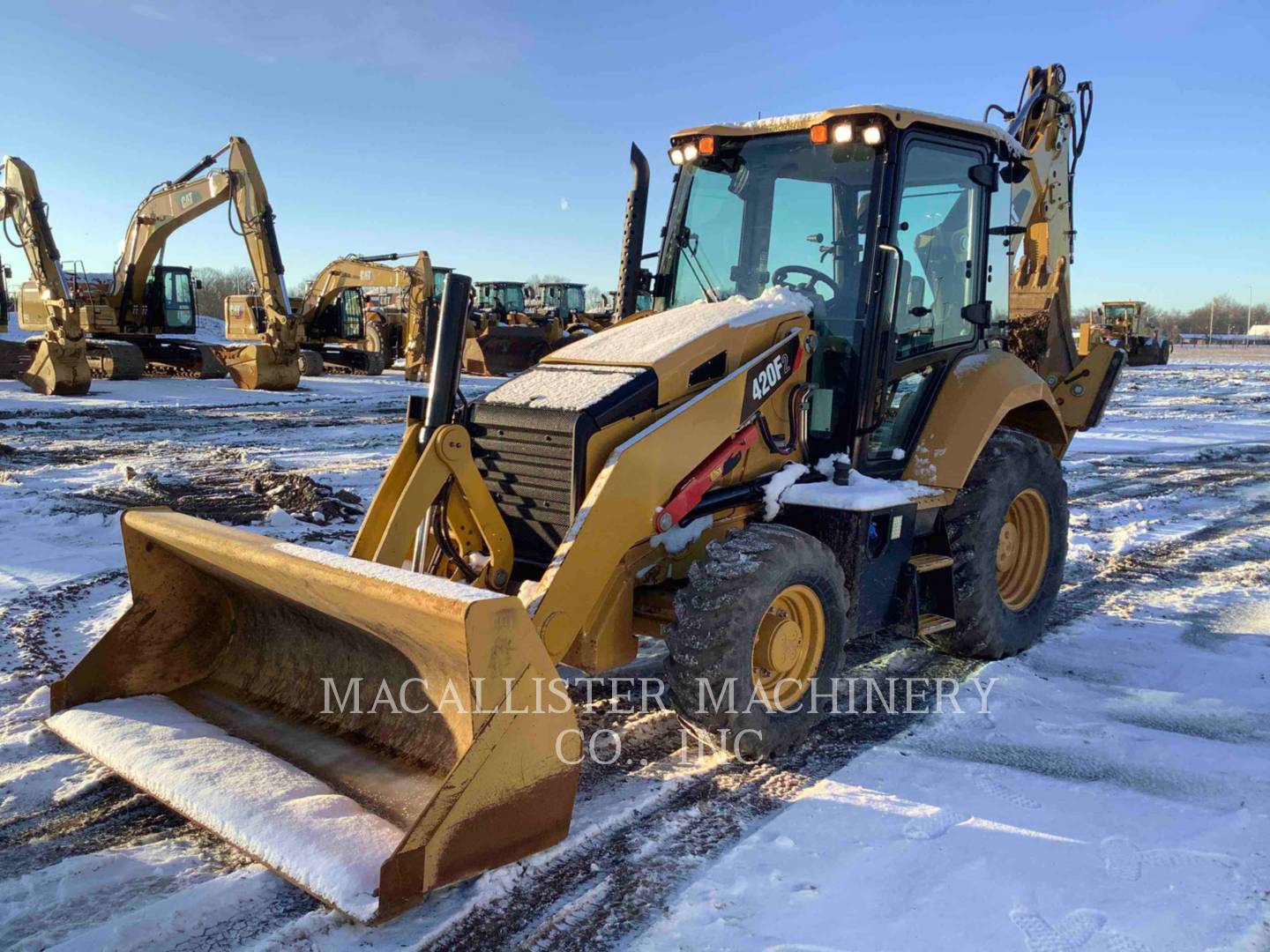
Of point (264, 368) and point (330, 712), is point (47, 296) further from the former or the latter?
point (330, 712)

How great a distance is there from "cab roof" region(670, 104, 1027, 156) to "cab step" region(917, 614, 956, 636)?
2.35 meters

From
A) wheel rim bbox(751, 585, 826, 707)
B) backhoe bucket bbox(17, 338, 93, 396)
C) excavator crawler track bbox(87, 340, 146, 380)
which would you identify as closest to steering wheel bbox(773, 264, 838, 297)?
wheel rim bbox(751, 585, 826, 707)

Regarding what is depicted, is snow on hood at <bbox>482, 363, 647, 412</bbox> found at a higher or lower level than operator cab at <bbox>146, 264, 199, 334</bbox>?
lower

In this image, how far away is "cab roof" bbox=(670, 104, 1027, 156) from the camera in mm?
4270

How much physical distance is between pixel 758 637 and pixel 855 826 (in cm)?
81

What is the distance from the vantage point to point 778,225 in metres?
4.75

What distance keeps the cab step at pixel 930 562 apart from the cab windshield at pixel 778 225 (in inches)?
43.8

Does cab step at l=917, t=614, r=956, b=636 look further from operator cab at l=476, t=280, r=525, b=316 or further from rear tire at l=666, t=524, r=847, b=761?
operator cab at l=476, t=280, r=525, b=316

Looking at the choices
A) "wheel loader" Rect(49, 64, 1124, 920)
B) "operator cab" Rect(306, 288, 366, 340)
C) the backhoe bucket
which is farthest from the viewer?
"operator cab" Rect(306, 288, 366, 340)

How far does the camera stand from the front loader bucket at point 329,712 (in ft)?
9.07

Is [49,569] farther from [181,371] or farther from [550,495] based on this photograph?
[181,371]

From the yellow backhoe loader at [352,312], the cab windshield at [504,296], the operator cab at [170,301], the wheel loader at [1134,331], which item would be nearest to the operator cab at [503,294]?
the cab windshield at [504,296]

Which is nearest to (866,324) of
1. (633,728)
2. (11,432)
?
(633,728)

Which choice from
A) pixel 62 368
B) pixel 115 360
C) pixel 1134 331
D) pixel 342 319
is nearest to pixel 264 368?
pixel 62 368
